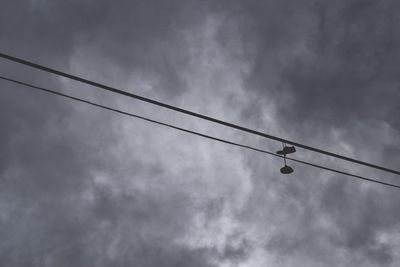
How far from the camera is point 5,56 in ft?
19.5

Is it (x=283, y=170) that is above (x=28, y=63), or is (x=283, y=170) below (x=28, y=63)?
above

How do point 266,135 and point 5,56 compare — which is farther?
point 266,135

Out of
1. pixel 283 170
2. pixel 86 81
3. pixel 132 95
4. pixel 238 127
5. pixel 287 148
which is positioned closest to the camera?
pixel 86 81

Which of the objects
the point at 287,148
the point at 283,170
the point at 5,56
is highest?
the point at 283,170

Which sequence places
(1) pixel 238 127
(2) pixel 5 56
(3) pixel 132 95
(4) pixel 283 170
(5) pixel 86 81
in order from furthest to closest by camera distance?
(4) pixel 283 170 < (1) pixel 238 127 < (3) pixel 132 95 < (5) pixel 86 81 < (2) pixel 5 56

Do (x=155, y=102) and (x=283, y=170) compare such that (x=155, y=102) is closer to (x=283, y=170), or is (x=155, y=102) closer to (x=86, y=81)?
(x=86, y=81)

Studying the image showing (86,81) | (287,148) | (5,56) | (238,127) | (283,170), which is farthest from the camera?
(283,170)

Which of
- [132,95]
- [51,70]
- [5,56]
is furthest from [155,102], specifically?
[5,56]

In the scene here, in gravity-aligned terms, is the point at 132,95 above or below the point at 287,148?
below

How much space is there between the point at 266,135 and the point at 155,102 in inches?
84.7

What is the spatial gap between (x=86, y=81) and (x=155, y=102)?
1.20 metres

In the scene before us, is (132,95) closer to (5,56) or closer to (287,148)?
(5,56)

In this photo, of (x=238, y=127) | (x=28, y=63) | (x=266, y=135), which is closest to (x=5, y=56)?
(x=28, y=63)

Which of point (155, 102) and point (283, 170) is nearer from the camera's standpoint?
Answer: point (155, 102)
